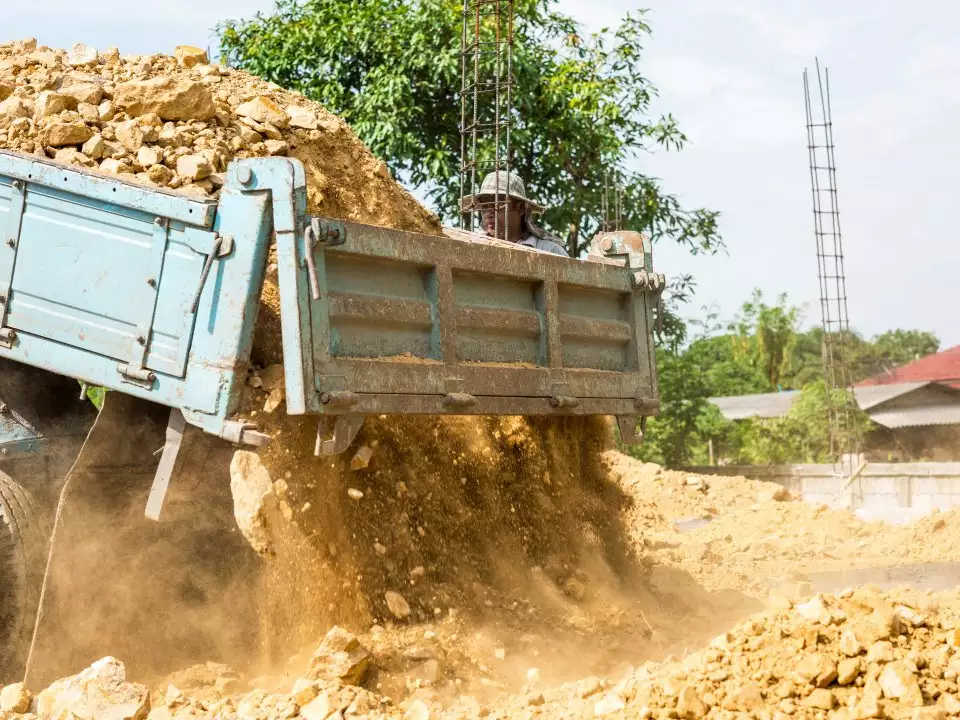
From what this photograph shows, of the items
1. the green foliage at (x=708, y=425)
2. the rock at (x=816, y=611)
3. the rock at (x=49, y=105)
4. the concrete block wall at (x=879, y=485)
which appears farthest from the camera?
the green foliage at (x=708, y=425)

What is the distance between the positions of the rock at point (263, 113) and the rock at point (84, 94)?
24.2 inches

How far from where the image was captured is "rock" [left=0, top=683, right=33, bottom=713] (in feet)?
13.3

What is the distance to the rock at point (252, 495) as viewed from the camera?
4418 millimetres

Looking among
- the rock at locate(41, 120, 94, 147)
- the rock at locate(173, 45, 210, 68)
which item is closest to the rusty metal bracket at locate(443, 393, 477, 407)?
the rock at locate(41, 120, 94, 147)

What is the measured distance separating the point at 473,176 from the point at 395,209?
26.4 ft

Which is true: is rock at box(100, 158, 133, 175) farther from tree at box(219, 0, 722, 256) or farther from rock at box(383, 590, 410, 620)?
tree at box(219, 0, 722, 256)

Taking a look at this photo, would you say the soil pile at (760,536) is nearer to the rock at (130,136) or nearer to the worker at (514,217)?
the worker at (514,217)

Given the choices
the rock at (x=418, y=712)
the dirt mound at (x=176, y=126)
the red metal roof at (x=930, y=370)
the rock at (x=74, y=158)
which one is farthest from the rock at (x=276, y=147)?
the red metal roof at (x=930, y=370)

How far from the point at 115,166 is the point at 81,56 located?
128 cm

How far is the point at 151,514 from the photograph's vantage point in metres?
4.29

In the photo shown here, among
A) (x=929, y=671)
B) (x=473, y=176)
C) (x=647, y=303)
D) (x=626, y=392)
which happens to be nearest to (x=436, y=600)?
(x=626, y=392)

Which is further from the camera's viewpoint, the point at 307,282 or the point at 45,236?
the point at 45,236

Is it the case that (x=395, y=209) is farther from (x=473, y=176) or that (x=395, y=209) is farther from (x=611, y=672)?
(x=473, y=176)

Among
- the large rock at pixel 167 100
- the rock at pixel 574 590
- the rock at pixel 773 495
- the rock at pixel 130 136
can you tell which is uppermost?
the large rock at pixel 167 100
